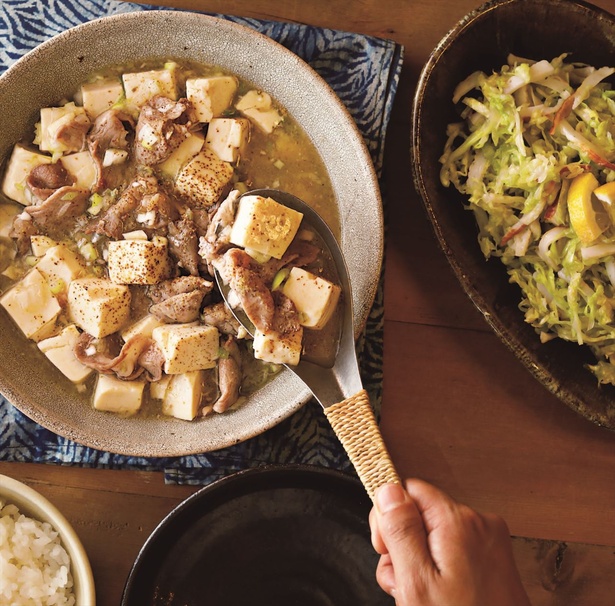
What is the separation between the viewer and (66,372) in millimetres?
2346

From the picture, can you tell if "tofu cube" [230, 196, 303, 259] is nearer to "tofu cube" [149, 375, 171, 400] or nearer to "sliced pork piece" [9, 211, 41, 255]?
"tofu cube" [149, 375, 171, 400]

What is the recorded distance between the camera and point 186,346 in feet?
7.43

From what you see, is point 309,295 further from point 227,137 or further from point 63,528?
point 63,528

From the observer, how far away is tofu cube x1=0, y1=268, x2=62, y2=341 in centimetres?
231

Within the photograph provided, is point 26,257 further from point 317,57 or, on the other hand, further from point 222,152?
point 317,57

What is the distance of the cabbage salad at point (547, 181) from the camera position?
2.35 meters

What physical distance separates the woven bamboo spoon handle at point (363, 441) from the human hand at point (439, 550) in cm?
7

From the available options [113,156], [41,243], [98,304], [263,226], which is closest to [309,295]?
[263,226]

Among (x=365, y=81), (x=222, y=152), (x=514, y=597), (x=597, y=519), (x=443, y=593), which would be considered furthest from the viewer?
(x=597, y=519)

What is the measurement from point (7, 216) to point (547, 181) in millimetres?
1825

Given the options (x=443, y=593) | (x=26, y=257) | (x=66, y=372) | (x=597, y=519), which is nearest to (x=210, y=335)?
(x=66, y=372)

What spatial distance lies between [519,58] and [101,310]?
1670mm

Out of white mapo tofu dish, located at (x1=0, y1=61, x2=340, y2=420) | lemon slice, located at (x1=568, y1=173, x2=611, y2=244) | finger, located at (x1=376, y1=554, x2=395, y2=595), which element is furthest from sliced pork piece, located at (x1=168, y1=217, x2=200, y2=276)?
lemon slice, located at (x1=568, y1=173, x2=611, y2=244)

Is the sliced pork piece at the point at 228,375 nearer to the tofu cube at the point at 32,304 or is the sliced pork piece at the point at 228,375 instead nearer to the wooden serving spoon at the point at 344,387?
the wooden serving spoon at the point at 344,387
